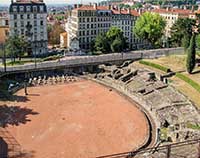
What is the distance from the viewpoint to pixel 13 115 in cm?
3653

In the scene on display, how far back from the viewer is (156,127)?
33.4m

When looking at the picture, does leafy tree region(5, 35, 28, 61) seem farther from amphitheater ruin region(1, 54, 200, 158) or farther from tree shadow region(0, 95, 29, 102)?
tree shadow region(0, 95, 29, 102)

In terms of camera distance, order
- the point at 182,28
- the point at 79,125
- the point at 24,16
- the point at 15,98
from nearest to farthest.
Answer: the point at 79,125 → the point at 15,98 → the point at 24,16 → the point at 182,28

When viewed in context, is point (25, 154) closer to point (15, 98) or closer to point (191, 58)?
point (15, 98)

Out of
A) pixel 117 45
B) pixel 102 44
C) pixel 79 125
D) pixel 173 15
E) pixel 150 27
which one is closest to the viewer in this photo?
pixel 79 125

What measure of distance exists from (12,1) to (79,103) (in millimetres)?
36508

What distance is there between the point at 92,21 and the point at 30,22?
14890 millimetres

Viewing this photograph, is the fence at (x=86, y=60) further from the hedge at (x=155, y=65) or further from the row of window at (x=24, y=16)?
the row of window at (x=24, y=16)

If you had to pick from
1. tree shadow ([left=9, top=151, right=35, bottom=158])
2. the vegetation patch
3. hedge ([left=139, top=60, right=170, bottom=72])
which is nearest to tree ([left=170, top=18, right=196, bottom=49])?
hedge ([left=139, top=60, right=170, bottom=72])

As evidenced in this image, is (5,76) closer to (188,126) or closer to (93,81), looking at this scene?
(93,81)

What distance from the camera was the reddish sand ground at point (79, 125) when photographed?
28.9 m

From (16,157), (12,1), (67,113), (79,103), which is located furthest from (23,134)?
(12,1)

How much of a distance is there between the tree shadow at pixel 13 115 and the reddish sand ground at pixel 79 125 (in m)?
0.74

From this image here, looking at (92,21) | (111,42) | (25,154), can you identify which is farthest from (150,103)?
(92,21)
